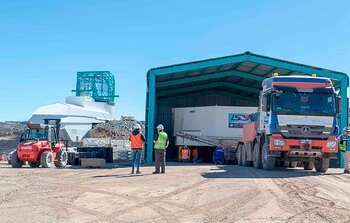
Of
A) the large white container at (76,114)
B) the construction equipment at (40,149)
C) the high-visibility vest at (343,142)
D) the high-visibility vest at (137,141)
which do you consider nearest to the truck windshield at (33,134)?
the construction equipment at (40,149)

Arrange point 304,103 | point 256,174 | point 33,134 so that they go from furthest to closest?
1. point 33,134
2. point 304,103
3. point 256,174

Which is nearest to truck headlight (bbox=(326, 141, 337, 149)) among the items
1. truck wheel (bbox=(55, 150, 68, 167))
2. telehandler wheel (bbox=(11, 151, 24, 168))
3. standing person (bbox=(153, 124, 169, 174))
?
standing person (bbox=(153, 124, 169, 174))

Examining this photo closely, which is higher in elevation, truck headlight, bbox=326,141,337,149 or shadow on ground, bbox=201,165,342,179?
truck headlight, bbox=326,141,337,149

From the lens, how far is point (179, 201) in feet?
26.9

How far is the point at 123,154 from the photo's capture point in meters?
27.0

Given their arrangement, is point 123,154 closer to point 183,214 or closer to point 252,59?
point 252,59

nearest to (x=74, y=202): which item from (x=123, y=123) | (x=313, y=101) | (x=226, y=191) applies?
(x=226, y=191)

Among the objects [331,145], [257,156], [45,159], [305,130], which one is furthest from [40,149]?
[331,145]

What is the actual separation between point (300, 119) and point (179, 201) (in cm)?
730

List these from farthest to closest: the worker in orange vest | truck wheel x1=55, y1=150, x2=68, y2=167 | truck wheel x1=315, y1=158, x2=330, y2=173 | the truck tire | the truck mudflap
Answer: the worker in orange vest → truck wheel x1=55, y1=150, x2=68, y2=167 → the truck tire → truck wheel x1=315, y1=158, x2=330, y2=173 → the truck mudflap

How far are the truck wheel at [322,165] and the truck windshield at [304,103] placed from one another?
1.84 meters

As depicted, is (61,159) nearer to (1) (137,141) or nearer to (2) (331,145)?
(1) (137,141)

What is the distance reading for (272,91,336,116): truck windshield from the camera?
1418cm

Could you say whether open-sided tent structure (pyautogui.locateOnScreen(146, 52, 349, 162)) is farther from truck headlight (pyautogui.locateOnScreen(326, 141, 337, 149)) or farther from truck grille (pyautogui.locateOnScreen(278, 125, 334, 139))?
truck grille (pyautogui.locateOnScreen(278, 125, 334, 139))
